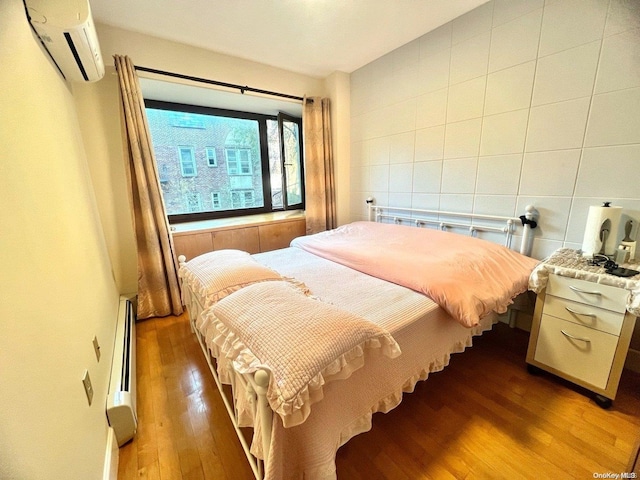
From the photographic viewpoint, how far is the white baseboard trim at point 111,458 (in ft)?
3.44

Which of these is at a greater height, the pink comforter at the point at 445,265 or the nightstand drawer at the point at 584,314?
the pink comforter at the point at 445,265

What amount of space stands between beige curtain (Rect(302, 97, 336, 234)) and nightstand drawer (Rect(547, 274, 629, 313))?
233cm

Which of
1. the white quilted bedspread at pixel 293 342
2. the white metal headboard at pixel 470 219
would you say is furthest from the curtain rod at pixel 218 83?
the white quilted bedspread at pixel 293 342

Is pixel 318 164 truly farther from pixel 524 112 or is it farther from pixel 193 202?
pixel 524 112

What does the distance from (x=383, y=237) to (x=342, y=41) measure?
192 cm

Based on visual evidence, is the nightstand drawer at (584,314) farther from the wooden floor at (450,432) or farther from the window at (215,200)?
the window at (215,200)

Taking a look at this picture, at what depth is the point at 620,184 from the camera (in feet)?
5.02

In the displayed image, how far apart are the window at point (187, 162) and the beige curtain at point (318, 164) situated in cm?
142

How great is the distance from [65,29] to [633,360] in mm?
3745

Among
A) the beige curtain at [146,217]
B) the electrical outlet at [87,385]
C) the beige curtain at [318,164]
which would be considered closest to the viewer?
the electrical outlet at [87,385]

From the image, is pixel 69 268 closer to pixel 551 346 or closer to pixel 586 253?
pixel 551 346

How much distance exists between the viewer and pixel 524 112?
184cm

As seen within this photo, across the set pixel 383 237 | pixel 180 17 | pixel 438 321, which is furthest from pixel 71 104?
pixel 438 321

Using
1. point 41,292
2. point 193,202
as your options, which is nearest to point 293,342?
point 41,292
